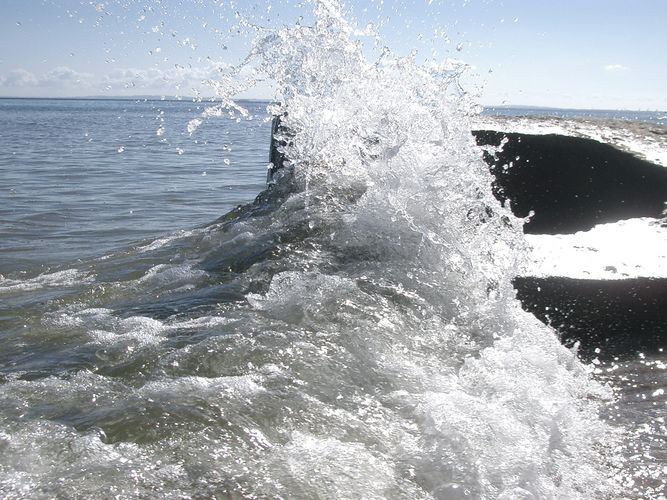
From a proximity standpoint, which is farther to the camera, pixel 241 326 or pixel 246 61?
pixel 246 61

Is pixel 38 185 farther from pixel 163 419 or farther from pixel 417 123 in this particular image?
pixel 163 419

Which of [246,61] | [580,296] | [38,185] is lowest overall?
[38,185]

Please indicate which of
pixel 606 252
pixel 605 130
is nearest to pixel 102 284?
pixel 606 252

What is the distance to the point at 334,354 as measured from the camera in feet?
8.61

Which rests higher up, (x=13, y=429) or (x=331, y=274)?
(x=331, y=274)

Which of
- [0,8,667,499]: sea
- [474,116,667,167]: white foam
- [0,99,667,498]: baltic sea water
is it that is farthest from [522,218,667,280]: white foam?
[474,116,667,167]: white foam

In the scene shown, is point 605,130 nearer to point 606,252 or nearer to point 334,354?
point 606,252

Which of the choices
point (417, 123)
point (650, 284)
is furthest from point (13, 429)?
point (417, 123)

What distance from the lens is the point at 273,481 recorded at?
180 centimetres

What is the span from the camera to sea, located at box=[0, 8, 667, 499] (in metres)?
1.90

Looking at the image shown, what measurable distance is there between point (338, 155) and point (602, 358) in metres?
3.37

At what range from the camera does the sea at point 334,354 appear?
1.90 metres

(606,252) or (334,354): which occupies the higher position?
(606,252)

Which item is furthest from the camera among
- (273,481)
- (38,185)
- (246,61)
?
(38,185)
